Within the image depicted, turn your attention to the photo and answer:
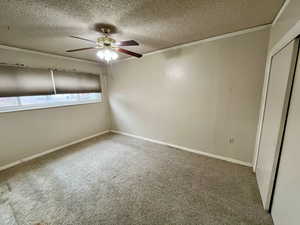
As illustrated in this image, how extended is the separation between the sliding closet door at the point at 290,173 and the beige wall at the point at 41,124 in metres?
4.03

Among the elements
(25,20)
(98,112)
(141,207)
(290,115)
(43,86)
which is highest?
(25,20)

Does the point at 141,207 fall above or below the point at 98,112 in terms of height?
below

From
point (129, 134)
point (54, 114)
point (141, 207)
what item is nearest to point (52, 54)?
point (54, 114)

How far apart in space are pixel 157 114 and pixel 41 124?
2701 mm

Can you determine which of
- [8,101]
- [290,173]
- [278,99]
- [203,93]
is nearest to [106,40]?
[203,93]

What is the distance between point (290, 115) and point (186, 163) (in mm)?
1676

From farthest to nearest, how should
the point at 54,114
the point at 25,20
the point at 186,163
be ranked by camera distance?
1. the point at 54,114
2. the point at 186,163
3. the point at 25,20

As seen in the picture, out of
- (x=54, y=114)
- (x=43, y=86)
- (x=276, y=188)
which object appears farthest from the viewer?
(x=54, y=114)

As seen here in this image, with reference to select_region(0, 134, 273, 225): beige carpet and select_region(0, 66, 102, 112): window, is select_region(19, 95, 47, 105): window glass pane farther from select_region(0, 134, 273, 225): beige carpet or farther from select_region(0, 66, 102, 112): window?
select_region(0, 134, 273, 225): beige carpet

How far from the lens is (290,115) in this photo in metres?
1.14

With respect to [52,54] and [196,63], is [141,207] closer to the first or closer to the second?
[196,63]

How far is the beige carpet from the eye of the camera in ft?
4.54

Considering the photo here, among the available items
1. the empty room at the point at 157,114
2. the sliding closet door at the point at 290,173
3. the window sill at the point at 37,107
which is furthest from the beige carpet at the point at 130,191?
the window sill at the point at 37,107

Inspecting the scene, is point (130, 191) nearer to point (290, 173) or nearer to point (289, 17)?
point (290, 173)
